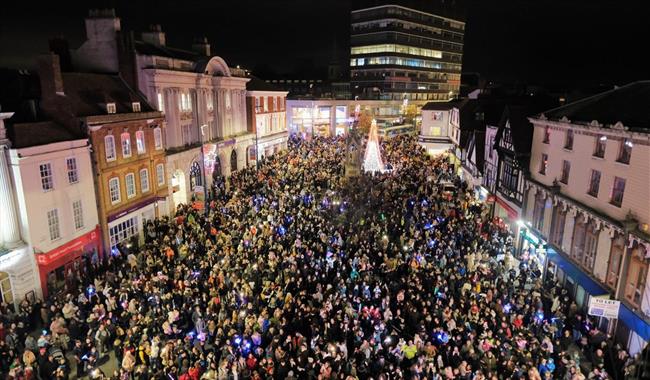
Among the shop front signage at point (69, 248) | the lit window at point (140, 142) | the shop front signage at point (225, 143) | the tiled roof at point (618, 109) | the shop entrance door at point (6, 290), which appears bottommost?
the shop entrance door at point (6, 290)

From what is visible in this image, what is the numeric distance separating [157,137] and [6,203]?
40.1ft

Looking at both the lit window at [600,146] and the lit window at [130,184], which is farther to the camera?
the lit window at [130,184]

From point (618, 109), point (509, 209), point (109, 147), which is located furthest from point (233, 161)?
point (618, 109)

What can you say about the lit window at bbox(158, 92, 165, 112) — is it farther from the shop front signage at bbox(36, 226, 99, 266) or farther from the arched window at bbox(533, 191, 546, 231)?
the arched window at bbox(533, 191, 546, 231)

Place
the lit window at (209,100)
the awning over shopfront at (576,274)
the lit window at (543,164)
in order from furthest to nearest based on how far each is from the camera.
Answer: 1. the lit window at (209,100)
2. the lit window at (543,164)
3. the awning over shopfront at (576,274)

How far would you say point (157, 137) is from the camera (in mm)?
29594

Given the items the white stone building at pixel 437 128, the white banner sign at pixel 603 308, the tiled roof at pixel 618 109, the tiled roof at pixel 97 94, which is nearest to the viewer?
the white banner sign at pixel 603 308

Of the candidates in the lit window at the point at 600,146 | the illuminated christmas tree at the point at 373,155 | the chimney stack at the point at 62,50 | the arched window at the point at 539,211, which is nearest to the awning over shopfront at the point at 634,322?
the lit window at the point at 600,146

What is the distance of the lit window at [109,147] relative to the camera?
24.1 m

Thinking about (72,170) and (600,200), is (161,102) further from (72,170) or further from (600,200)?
(600,200)

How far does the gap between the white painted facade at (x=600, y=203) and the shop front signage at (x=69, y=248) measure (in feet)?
77.9

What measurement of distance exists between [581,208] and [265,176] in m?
24.4

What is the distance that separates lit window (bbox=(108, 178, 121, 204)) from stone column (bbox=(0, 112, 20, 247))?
5994 millimetres

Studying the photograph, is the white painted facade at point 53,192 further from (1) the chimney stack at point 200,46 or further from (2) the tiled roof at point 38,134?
(1) the chimney stack at point 200,46
